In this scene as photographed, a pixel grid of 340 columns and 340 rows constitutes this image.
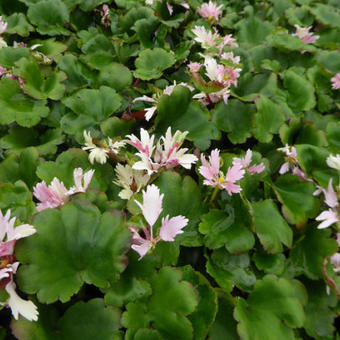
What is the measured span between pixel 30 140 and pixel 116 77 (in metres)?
0.38

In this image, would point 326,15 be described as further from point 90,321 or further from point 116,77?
point 90,321

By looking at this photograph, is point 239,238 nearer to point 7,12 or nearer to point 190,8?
point 190,8

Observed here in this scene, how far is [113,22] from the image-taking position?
1.56 metres

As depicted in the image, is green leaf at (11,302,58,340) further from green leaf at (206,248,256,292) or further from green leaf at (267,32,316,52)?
green leaf at (267,32,316,52)

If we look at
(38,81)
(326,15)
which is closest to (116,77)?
(38,81)

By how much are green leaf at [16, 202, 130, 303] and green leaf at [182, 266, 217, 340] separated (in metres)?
0.21

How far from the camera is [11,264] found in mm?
704

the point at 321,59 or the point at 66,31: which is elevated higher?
the point at 66,31

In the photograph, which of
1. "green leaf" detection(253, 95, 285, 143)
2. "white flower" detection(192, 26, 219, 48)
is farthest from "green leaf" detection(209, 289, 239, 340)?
"white flower" detection(192, 26, 219, 48)

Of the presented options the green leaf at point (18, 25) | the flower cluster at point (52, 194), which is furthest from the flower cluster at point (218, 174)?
the green leaf at point (18, 25)

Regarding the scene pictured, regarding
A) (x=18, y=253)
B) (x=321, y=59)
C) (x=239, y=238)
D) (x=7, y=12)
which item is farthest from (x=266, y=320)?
(x=7, y=12)

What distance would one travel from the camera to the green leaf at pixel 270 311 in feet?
2.69

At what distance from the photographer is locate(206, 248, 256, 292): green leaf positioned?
89 cm

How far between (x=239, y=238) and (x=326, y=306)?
0.31 metres
